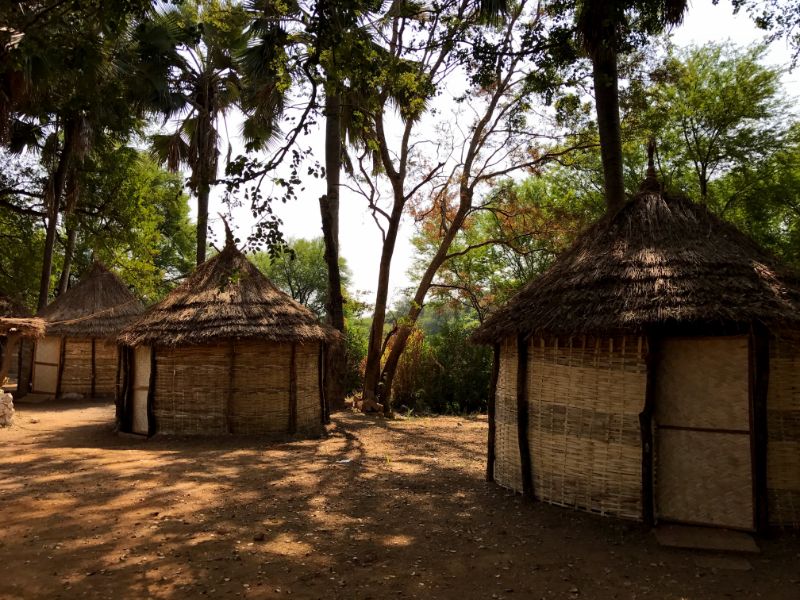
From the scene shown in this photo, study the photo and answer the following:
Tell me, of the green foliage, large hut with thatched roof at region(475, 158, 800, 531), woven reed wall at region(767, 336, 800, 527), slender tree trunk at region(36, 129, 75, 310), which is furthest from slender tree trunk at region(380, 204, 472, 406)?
slender tree trunk at region(36, 129, 75, 310)

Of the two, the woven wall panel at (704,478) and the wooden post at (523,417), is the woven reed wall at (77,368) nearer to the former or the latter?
the wooden post at (523,417)

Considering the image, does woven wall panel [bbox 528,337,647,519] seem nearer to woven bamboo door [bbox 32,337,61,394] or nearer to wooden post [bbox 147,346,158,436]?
wooden post [bbox 147,346,158,436]

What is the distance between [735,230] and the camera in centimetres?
719

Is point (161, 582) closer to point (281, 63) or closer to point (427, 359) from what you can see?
point (281, 63)

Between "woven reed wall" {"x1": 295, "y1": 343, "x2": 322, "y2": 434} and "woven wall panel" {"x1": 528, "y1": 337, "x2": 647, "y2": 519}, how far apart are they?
6.27 m

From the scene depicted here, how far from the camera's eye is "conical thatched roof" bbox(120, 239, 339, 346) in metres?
11.3

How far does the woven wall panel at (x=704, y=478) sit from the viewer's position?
18.8ft

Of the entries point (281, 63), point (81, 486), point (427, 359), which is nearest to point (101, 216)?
point (427, 359)

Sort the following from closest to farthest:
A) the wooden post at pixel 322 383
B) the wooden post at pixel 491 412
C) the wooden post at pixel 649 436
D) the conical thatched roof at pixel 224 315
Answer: the wooden post at pixel 649 436
the wooden post at pixel 491 412
the conical thatched roof at pixel 224 315
the wooden post at pixel 322 383

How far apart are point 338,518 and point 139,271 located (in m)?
20.3

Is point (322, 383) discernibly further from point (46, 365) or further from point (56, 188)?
point (56, 188)

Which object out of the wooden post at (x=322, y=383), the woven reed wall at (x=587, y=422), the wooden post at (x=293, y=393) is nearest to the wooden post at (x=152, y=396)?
the wooden post at (x=293, y=393)

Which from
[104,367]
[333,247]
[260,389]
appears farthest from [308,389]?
[104,367]

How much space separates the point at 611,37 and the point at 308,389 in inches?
343
